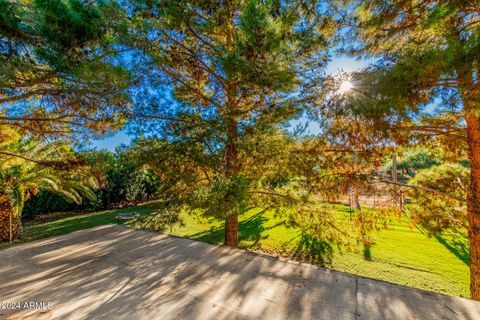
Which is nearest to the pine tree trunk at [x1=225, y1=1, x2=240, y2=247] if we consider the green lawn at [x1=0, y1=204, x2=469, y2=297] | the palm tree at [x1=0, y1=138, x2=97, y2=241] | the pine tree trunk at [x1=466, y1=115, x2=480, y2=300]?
the green lawn at [x1=0, y1=204, x2=469, y2=297]

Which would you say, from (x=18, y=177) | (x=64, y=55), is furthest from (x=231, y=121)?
(x=18, y=177)

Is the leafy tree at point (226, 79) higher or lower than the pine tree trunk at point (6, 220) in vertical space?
higher

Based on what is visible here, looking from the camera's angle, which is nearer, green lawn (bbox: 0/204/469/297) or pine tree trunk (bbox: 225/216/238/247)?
green lawn (bbox: 0/204/469/297)

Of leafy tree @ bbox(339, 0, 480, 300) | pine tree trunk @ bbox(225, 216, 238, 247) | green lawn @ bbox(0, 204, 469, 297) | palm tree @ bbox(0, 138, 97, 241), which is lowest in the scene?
green lawn @ bbox(0, 204, 469, 297)

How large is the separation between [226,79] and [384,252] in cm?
570

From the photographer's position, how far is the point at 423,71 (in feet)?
7.09

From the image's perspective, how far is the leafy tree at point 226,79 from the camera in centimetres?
296

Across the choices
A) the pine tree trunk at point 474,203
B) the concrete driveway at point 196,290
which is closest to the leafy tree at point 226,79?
the concrete driveway at point 196,290

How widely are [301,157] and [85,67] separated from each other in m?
3.53

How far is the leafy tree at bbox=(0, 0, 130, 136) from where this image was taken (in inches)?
84.8

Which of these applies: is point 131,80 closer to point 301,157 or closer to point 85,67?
point 85,67

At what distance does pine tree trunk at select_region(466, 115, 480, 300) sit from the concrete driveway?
1958 mm

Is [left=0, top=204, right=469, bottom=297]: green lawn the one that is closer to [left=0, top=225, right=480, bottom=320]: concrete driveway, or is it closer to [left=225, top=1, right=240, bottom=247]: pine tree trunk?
[left=225, top=1, right=240, bottom=247]: pine tree trunk

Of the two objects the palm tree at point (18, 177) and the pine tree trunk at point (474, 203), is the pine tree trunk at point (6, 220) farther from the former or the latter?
the pine tree trunk at point (474, 203)
